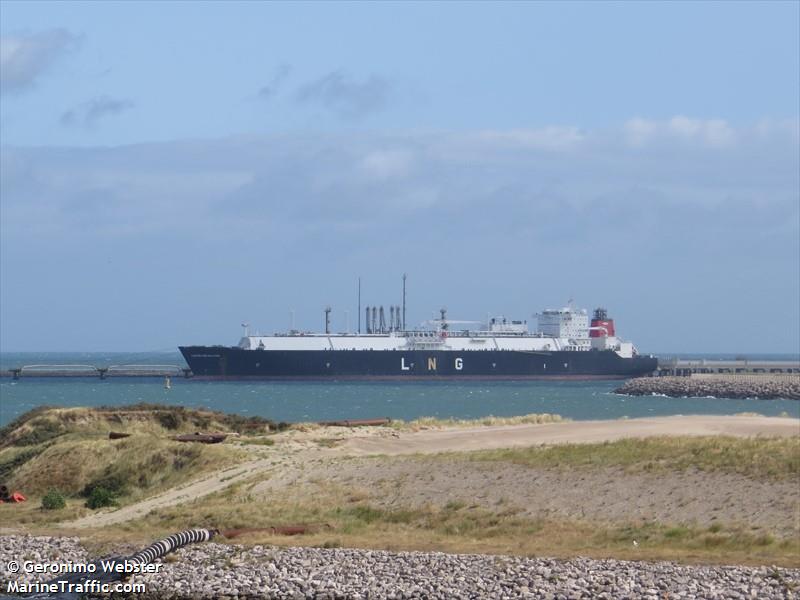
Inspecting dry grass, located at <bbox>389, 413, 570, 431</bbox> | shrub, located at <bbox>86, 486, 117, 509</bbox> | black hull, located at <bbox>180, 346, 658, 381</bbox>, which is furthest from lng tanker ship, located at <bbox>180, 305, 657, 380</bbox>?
shrub, located at <bbox>86, 486, 117, 509</bbox>

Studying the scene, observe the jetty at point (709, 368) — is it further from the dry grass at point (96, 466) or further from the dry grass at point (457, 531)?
the dry grass at point (457, 531)

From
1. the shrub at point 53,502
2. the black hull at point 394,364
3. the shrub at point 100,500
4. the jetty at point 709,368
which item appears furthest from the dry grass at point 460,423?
the jetty at point 709,368

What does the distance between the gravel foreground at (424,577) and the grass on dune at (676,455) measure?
17.3 ft

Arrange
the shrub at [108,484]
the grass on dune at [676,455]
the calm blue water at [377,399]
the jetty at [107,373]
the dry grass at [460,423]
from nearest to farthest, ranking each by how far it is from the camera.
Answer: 1. the grass on dune at [676,455]
2. the shrub at [108,484]
3. the dry grass at [460,423]
4. the calm blue water at [377,399]
5. the jetty at [107,373]

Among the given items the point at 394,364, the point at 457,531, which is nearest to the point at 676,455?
the point at 457,531

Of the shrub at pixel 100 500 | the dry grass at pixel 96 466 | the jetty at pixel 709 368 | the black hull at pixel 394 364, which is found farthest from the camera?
the jetty at pixel 709 368

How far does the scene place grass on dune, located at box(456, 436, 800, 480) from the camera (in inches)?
733

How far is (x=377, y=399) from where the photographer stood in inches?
2452

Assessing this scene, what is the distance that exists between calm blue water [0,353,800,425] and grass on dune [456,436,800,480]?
2443 cm

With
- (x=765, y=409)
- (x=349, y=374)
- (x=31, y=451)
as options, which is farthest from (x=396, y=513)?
(x=349, y=374)

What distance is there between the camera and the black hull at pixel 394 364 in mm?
84625

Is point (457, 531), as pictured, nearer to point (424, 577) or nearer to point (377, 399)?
point (424, 577)

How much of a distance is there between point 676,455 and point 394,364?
66.0m

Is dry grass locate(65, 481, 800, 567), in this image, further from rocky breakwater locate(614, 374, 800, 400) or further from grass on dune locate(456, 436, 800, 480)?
rocky breakwater locate(614, 374, 800, 400)
